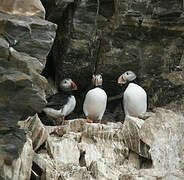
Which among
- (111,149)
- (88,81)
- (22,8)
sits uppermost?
(22,8)

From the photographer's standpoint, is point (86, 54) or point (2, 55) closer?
point (2, 55)

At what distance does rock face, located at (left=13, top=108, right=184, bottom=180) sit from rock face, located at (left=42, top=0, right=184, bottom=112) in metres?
1.74

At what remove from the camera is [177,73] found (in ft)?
30.4

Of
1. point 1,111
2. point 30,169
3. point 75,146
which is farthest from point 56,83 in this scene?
point 1,111

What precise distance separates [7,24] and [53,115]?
148 inches

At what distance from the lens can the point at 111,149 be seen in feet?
22.7

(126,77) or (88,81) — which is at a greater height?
(126,77)

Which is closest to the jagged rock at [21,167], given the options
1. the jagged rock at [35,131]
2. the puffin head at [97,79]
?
the jagged rock at [35,131]

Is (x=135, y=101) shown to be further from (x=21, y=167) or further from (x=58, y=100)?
(x=21, y=167)

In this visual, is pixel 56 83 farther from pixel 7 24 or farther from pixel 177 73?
pixel 7 24

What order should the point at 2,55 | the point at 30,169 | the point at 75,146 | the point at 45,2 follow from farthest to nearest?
the point at 45,2 → the point at 75,146 → the point at 30,169 → the point at 2,55

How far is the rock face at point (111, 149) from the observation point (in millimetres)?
6031

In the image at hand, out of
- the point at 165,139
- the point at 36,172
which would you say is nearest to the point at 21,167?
the point at 36,172

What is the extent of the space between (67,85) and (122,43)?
1.25 meters
